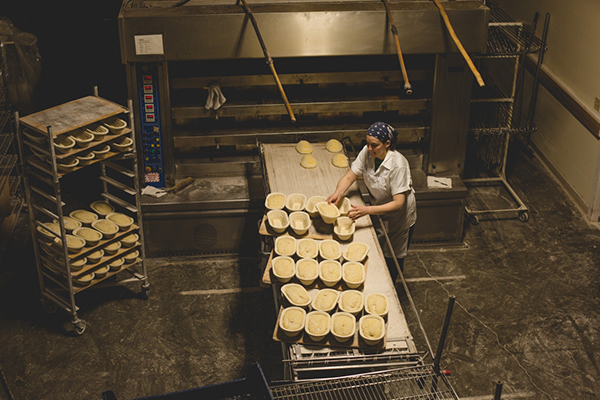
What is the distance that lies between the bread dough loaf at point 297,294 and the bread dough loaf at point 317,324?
0.44 ft

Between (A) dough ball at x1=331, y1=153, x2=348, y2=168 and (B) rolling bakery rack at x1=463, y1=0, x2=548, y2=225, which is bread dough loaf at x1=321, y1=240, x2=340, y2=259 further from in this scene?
(B) rolling bakery rack at x1=463, y1=0, x2=548, y2=225

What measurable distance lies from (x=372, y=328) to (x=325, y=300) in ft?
1.20

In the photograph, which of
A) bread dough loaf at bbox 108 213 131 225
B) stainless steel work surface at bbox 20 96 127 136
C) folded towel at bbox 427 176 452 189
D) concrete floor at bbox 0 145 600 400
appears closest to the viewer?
stainless steel work surface at bbox 20 96 127 136

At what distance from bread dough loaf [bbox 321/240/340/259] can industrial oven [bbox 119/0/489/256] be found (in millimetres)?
1513

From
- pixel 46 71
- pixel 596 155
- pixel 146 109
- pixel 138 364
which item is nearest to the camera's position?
pixel 138 364

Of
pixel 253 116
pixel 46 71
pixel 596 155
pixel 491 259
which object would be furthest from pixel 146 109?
pixel 596 155

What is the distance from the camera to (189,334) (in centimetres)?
459

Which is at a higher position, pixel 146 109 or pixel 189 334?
pixel 146 109

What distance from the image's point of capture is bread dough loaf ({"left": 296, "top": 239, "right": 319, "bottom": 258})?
3.74 metres

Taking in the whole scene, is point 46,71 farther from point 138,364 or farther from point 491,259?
point 491,259

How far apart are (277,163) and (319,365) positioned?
2026mm

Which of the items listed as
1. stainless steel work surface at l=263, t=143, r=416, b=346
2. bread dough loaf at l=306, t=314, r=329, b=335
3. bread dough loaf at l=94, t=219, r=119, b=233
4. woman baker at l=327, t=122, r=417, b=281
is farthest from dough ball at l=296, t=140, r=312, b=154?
bread dough loaf at l=306, t=314, r=329, b=335

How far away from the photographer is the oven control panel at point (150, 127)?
16.4 ft

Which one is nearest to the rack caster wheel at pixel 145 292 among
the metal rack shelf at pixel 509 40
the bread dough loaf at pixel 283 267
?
Result: the bread dough loaf at pixel 283 267
